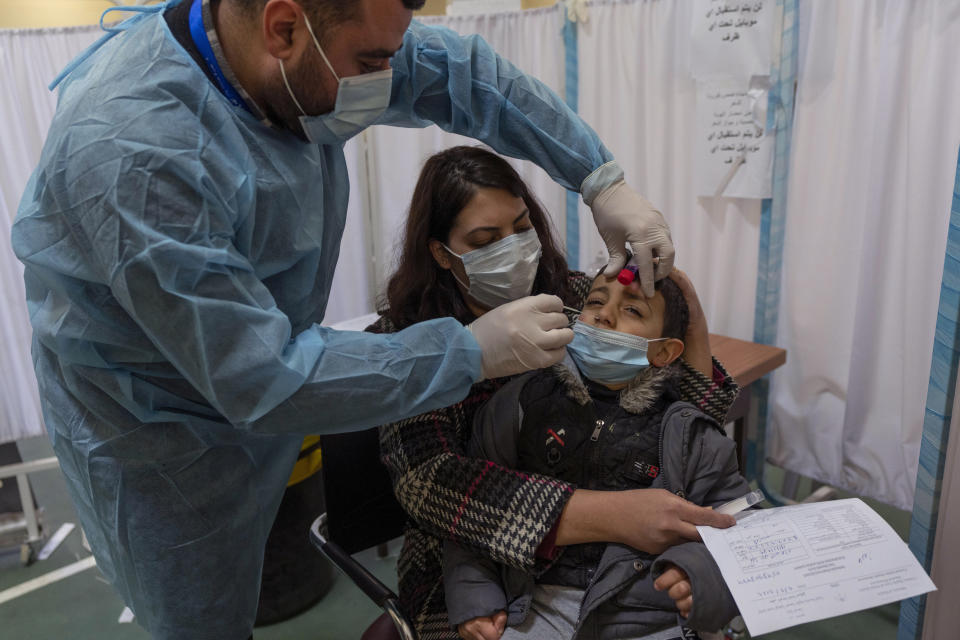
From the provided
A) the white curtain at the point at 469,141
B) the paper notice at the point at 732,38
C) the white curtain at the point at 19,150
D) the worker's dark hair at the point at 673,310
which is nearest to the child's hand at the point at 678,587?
the worker's dark hair at the point at 673,310

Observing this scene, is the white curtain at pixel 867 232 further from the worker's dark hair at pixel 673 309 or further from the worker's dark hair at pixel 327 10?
the worker's dark hair at pixel 327 10

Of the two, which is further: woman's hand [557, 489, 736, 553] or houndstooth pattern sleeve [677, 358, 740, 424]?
houndstooth pattern sleeve [677, 358, 740, 424]

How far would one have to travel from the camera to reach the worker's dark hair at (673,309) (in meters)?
1.56

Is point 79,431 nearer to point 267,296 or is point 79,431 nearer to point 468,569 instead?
point 267,296

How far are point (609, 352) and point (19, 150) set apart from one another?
275 cm

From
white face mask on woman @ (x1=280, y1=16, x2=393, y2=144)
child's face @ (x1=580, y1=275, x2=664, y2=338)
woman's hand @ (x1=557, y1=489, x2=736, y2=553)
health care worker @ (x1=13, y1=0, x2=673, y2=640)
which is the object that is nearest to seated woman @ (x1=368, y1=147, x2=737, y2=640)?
woman's hand @ (x1=557, y1=489, x2=736, y2=553)

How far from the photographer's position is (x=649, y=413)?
1.49 m

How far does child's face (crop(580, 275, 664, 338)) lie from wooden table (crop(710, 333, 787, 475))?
Result: 74 centimetres

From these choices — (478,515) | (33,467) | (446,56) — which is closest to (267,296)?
(478,515)

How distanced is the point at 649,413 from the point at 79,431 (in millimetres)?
1073

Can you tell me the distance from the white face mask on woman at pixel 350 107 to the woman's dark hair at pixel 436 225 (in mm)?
502

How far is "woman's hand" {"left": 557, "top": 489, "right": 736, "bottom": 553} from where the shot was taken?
49.5 inches

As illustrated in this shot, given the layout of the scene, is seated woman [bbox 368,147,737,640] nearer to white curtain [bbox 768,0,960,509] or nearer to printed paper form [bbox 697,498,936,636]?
printed paper form [bbox 697,498,936,636]

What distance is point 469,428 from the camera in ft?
5.15
